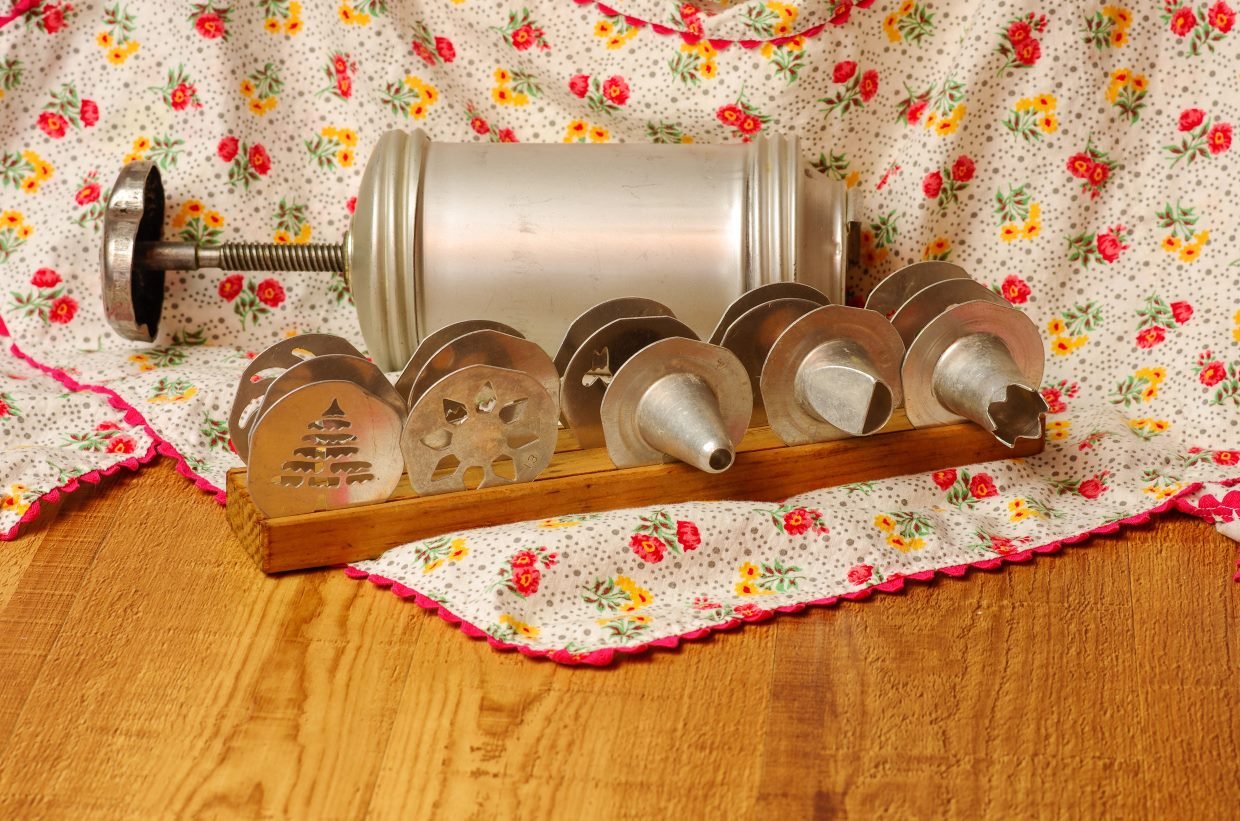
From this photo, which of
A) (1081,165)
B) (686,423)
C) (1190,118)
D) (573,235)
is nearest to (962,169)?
(1081,165)

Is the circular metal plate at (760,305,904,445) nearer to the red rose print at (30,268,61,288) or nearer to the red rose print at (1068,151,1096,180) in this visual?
the red rose print at (1068,151,1096,180)

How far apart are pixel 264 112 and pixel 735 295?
0.60 m

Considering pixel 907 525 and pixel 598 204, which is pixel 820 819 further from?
pixel 598 204

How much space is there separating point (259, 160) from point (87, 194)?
0.63 feet

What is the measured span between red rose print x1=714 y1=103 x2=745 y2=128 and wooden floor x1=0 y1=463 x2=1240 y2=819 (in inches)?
23.8

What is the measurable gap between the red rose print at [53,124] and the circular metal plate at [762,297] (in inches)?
31.7

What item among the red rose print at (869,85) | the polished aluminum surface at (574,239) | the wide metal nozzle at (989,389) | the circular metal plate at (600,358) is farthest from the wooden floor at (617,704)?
the red rose print at (869,85)

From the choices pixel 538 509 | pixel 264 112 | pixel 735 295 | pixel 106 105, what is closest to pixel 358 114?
pixel 264 112

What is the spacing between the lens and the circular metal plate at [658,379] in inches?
43.8

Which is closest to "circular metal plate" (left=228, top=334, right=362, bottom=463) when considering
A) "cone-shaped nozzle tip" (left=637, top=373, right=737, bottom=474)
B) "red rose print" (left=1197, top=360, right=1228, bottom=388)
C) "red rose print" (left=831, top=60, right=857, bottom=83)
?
"cone-shaped nozzle tip" (left=637, top=373, right=737, bottom=474)

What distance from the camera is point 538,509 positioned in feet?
3.74

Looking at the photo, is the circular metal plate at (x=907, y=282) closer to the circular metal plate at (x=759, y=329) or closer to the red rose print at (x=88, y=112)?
the circular metal plate at (x=759, y=329)

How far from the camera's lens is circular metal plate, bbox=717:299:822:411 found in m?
1.19

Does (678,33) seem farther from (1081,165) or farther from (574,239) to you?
(1081,165)
